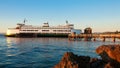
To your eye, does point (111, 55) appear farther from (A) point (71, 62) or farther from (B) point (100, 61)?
(A) point (71, 62)

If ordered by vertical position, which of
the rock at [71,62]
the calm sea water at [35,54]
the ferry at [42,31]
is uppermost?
the ferry at [42,31]

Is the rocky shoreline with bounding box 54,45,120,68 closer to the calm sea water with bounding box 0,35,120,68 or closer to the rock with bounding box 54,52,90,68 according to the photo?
the rock with bounding box 54,52,90,68

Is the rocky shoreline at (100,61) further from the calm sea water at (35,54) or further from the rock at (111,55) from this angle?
the calm sea water at (35,54)

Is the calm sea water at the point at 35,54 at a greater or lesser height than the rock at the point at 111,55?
lesser

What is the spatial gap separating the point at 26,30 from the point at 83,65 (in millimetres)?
142245

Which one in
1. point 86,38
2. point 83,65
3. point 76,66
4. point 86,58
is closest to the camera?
point 76,66

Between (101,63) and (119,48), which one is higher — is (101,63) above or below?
below

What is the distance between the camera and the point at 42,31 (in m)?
152

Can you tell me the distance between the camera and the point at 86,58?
16062 millimetres

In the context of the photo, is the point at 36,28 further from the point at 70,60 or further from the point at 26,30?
the point at 70,60

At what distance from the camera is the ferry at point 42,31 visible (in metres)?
147

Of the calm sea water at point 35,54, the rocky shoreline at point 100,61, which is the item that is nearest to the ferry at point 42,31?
the calm sea water at point 35,54

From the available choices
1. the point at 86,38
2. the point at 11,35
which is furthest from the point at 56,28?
the point at 86,38

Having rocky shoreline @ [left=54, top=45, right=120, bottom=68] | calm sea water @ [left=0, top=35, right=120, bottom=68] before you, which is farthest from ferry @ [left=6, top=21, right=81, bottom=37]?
rocky shoreline @ [left=54, top=45, right=120, bottom=68]
